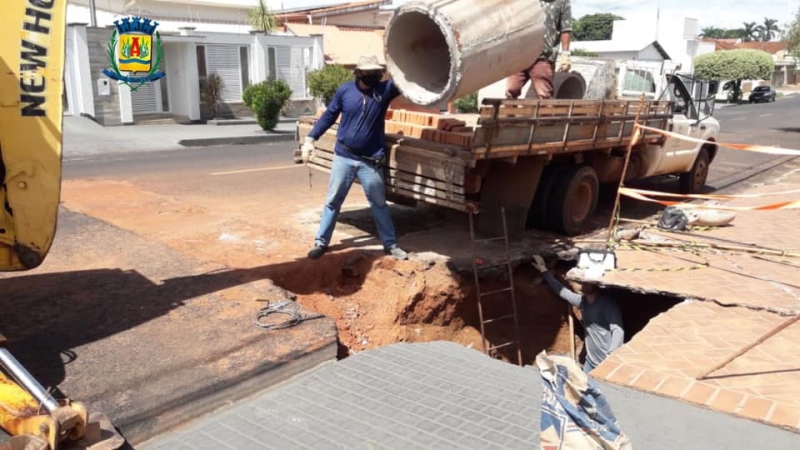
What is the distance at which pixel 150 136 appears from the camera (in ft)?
62.5

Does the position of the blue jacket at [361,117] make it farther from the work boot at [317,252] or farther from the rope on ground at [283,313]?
the rope on ground at [283,313]

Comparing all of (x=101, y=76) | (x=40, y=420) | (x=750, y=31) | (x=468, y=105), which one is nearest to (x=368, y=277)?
(x=40, y=420)

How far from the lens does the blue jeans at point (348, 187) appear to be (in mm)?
6520

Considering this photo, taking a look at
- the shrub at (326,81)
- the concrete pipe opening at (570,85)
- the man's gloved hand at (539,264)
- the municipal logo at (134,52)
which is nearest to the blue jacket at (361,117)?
the man's gloved hand at (539,264)

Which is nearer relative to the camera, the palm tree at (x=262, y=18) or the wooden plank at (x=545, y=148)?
the wooden plank at (x=545, y=148)

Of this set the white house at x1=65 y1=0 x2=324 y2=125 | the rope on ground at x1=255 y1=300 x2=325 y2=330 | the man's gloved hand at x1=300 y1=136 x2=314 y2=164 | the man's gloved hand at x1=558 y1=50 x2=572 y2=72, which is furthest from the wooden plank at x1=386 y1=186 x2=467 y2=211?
the white house at x1=65 y1=0 x2=324 y2=125

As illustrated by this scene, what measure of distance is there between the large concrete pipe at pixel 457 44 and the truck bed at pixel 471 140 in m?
0.59

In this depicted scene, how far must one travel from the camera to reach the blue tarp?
2400mm

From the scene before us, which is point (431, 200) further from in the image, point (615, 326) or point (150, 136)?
point (150, 136)

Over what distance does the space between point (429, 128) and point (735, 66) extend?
55.2 m

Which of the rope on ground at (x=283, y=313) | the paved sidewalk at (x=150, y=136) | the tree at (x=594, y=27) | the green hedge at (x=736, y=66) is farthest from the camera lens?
the tree at (x=594, y=27)

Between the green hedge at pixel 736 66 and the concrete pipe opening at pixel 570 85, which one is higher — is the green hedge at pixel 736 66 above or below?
above

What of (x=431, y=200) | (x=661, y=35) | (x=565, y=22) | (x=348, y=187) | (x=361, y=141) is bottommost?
(x=431, y=200)

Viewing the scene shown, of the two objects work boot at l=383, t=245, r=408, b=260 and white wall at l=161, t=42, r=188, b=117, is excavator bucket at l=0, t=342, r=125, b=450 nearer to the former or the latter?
work boot at l=383, t=245, r=408, b=260
